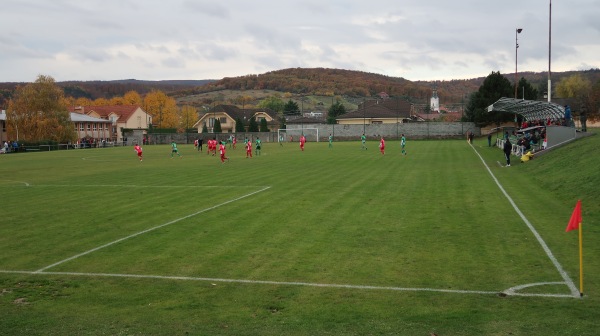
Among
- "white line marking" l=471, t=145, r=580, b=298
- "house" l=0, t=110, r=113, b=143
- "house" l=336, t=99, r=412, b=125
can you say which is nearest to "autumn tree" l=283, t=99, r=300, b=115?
"house" l=336, t=99, r=412, b=125

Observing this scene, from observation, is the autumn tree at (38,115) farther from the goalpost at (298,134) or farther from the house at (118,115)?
the goalpost at (298,134)

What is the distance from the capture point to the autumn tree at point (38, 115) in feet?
271

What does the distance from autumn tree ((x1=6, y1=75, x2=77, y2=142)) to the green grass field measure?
6570 centimetres

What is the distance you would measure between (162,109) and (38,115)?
48.0 metres

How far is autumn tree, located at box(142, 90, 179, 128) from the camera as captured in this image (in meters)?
128

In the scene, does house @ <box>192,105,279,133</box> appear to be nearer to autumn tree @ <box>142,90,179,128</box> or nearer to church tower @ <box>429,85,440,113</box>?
autumn tree @ <box>142,90,179,128</box>

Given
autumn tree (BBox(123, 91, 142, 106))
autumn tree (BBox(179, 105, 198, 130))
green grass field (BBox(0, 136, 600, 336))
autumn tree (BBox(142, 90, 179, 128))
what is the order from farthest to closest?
1. autumn tree (BBox(123, 91, 142, 106))
2. autumn tree (BBox(179, 105, 198, 130))
3. autumn tree (BBox(142, 90, 179, 128))
4. green grass field (BBox(0, 136, 600, 336))

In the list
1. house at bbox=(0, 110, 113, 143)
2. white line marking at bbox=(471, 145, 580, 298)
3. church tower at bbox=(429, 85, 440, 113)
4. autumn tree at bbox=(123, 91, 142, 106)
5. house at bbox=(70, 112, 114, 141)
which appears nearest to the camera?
white line marking at bbox=(471, 145, 580, 298)

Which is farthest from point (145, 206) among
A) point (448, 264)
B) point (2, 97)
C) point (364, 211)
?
point (2, 97)

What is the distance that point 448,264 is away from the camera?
10.9 m

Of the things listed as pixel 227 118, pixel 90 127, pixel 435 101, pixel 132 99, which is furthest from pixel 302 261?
pixel 435 101

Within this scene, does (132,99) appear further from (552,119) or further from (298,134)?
(552,119)

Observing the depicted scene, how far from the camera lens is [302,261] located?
11.4m

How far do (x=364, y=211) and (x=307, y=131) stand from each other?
249ft
